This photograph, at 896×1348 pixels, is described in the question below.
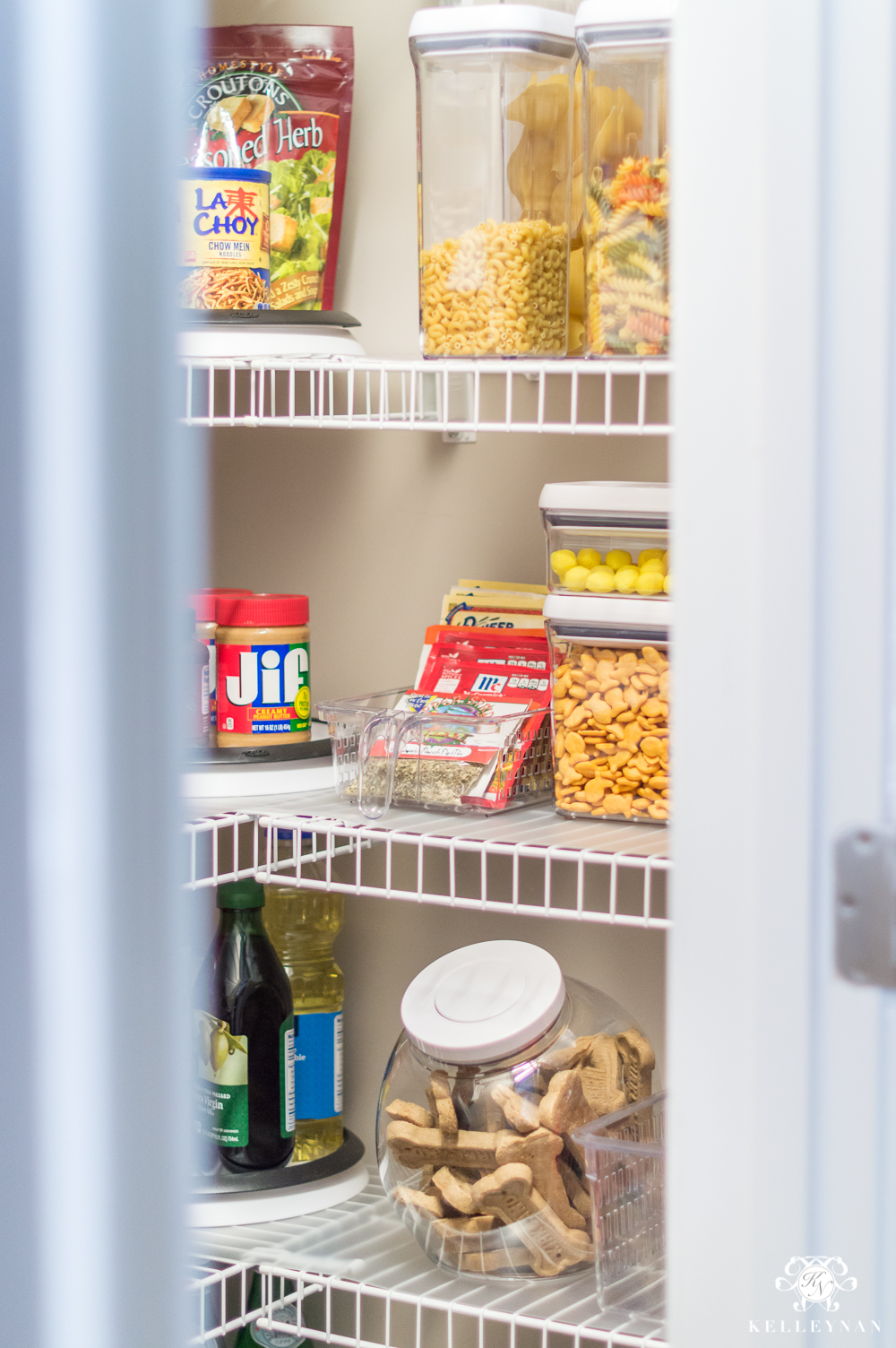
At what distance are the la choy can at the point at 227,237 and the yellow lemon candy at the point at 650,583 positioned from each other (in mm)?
443

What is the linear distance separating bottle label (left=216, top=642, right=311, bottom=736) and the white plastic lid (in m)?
0.28

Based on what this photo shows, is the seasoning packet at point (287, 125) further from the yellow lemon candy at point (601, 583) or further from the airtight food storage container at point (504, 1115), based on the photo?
the airtight food storage container at point (504, 1115)

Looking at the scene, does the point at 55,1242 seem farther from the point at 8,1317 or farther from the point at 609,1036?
the point at 609,1036

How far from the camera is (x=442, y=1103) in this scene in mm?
1115

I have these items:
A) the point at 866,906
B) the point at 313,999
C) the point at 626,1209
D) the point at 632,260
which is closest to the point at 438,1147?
the point at 626,1209

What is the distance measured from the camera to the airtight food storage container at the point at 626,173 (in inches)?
38.9

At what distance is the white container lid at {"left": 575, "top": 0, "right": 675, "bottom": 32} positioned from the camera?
0.99 metres

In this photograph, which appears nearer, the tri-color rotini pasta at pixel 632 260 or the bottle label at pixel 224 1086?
the tri-color rotini pasta at pixel 632 260

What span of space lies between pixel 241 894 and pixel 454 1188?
0.35 meters

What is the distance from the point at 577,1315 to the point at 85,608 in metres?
0.99

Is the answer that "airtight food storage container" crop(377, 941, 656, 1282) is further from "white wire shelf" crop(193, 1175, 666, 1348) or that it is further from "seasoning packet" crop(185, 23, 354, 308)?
"seasoning packet" crop(185, 23, 354, 308)

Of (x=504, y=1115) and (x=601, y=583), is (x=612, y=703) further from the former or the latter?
(x=504, y=1115)

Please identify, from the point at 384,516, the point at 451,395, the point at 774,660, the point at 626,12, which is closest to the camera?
the point at 774,660

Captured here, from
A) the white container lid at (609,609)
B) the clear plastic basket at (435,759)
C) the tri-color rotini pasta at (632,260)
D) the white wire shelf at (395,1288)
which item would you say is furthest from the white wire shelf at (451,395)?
the white wire shelf at (395,1288)
